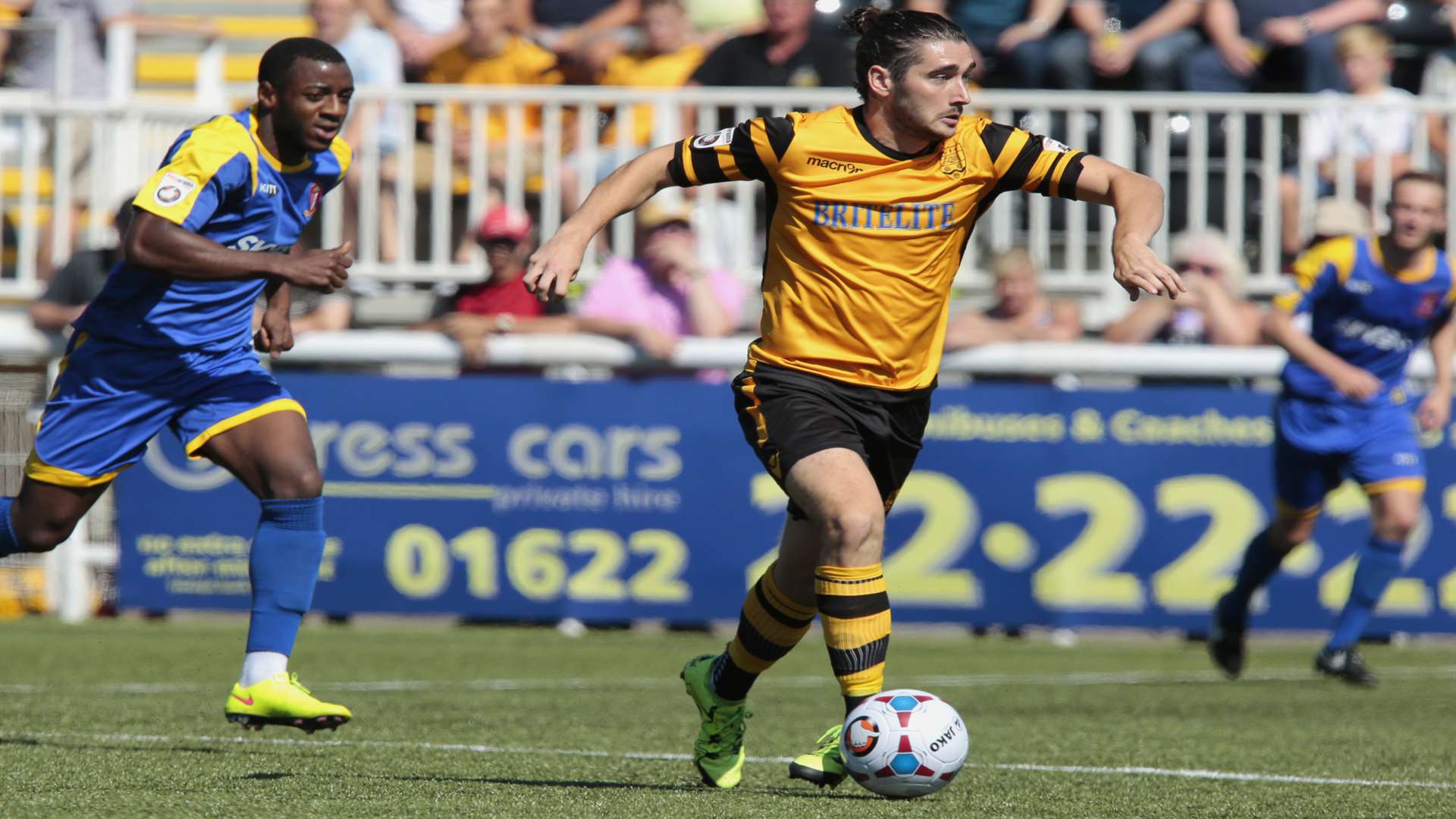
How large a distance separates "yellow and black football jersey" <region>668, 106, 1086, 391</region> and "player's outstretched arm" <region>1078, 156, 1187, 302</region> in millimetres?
62

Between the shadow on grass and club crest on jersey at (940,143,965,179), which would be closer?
club crest on jersey at (940,143,965,179)

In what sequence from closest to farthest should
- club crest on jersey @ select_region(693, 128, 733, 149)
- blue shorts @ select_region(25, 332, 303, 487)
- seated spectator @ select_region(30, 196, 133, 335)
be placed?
club crest on jersey @ select_region(693, 128, 733, 149), blue shorts @ select_region(25, 332, 303, 487), seated spectator @ select_region(30, 196, 133, 335)

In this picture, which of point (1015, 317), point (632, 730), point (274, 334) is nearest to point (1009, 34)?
point (1015, 317)

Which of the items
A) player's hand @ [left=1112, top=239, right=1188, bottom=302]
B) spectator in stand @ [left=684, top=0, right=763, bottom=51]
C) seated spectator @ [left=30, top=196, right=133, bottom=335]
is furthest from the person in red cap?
player's hand @ [left=1112, top=239, right=1188, bottom=302]

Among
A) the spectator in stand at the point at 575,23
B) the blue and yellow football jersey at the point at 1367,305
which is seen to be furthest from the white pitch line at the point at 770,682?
the spectator in stand at the point at 575,23

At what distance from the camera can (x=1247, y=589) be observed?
400 inches

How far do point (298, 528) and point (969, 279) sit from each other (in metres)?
7.02

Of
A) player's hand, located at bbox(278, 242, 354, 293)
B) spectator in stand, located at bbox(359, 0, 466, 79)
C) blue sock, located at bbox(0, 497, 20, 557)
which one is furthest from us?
spectator in stand, located at bbox(359, 0, 466, 79)

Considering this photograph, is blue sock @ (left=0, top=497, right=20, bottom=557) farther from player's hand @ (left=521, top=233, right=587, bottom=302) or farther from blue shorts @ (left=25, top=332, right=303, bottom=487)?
player's hand @ (left=521, top=233, right=587, bottom=302)

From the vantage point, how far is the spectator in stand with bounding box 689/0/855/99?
43.1 ft

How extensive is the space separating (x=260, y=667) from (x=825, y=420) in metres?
1.96

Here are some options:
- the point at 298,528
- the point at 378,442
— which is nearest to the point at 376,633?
the point at 378,442

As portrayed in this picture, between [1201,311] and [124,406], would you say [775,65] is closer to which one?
[1201,311]

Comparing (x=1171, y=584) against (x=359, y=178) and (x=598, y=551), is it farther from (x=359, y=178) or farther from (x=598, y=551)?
(x=359, y=178)
